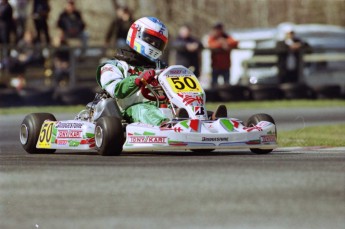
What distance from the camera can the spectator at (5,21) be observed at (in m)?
19.9

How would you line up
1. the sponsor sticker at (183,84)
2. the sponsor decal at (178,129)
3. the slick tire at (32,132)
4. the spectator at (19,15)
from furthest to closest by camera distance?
the spectator at (19,15) → the slick tire at (32,132) → the sponsor sticker at (183,84) → the sponsor decal at (178,129)

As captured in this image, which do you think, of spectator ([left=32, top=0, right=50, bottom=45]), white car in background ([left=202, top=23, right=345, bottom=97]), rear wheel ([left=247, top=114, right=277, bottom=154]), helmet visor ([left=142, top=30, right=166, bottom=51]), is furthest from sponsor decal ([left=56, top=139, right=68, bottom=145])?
white car in background ([left=202, top=23, right=345, bottom=97])

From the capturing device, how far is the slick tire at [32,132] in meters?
11.0

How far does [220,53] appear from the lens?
21.5 metres

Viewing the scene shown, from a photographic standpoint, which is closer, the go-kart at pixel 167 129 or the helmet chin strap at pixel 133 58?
the go-kart at pixel 167 129

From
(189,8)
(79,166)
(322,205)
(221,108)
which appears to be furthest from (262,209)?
(189,8)

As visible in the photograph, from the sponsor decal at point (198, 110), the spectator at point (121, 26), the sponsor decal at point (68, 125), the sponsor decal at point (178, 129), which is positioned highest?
the spectator at point (121, 26)

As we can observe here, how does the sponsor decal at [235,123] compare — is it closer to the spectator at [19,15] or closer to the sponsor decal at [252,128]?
the sponsor decal at [252,128]

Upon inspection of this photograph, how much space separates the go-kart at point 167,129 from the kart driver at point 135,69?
0.28 feet

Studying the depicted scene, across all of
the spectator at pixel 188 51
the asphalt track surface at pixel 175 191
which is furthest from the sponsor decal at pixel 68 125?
the spectator at pixel 188 51

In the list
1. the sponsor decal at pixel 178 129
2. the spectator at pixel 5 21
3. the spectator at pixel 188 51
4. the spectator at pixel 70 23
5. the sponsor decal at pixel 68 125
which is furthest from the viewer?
the spectator at pixel 188 51

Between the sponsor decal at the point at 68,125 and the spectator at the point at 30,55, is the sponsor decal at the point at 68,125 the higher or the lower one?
the lower one

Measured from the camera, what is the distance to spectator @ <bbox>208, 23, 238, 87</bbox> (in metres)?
21.3

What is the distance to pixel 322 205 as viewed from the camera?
6242 mm
